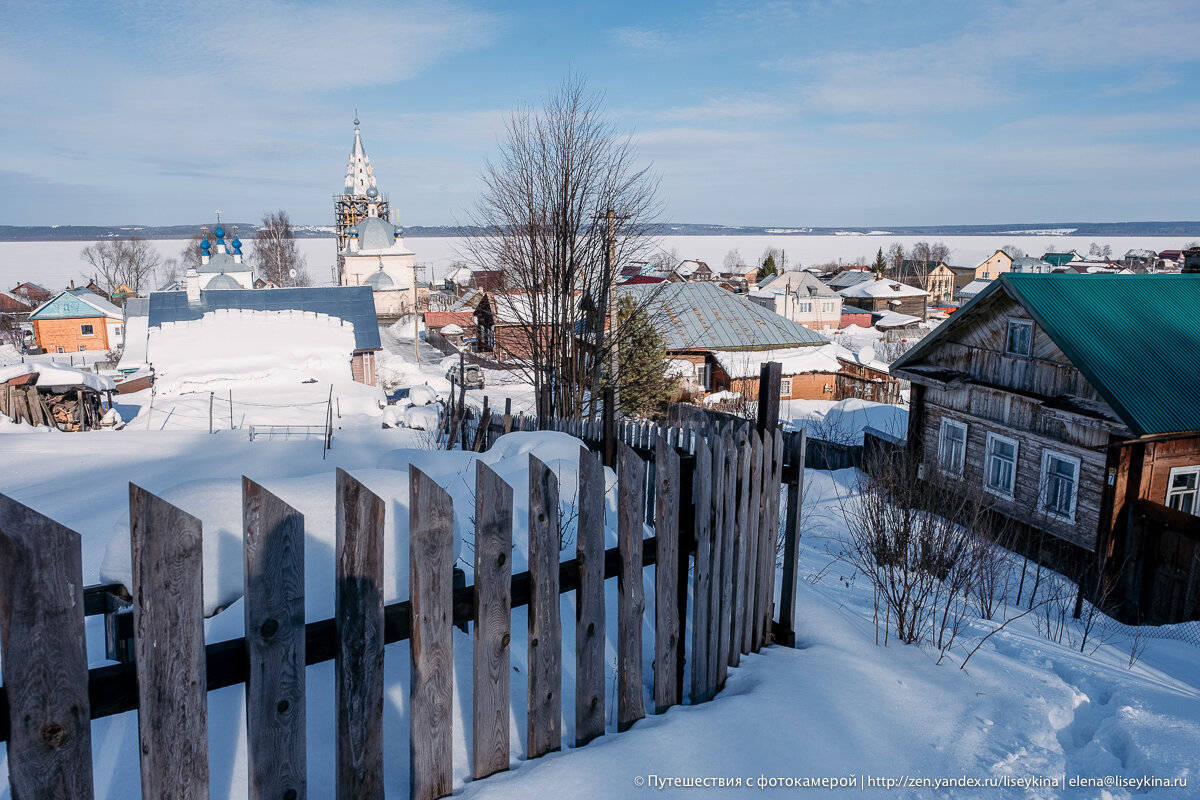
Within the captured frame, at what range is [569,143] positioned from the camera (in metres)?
14.2

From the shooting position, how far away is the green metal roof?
491 inches

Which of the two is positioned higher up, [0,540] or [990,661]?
[0,540]

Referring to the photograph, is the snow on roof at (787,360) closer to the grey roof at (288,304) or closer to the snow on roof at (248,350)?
the grey roof at (288,304)

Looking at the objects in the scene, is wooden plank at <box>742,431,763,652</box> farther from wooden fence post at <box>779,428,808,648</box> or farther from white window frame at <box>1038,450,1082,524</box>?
white window frame at <box>1038,450,1082,524</box>

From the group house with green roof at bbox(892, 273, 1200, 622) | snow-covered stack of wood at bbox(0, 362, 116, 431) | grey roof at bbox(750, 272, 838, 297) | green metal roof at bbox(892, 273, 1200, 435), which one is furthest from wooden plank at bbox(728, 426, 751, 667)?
grey roof at bbox(750, 272, 838, 297)

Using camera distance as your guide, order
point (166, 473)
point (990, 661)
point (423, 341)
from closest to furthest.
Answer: point (990, 661)
point (166, 473)
point (423, 341)

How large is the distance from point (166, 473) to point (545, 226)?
25.4 feet

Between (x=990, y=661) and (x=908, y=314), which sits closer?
(x=990, y=661)

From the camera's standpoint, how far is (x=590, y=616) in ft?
10.6

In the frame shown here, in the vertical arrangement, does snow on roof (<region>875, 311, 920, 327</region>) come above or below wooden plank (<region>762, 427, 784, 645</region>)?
above

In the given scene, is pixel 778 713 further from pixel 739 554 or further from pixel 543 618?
pixel 543 618

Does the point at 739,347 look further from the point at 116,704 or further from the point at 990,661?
the point at 116,704

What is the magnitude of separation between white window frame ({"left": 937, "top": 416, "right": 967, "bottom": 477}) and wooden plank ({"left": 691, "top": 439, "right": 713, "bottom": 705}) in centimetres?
1370

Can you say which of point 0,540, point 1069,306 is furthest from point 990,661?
point 1069,306
